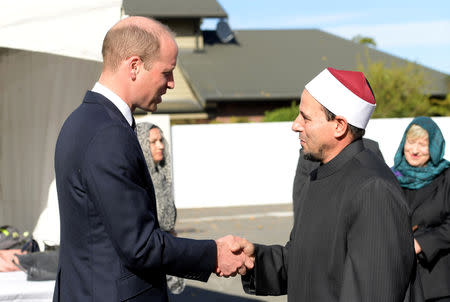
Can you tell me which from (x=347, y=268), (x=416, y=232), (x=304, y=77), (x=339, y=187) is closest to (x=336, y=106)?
(x=339, y=187)

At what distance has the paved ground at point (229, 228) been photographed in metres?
6.90

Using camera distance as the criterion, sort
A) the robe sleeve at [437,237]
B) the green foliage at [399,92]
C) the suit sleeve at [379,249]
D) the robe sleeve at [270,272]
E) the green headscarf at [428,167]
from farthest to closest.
Result: 1. the green foliage at [399,92]
2. the green headscarf at [428,167]
3. the robe sleeve at [437,237]
4. the robe sleeve at [270,272]
5. the suit sleeve at [379,249]

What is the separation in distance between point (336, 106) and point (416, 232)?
2043 mm

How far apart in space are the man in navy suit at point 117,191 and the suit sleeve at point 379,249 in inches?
27.2

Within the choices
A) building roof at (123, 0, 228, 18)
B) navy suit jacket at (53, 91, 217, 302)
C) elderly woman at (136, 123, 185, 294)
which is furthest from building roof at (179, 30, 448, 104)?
navy suit jacket at (53, 91, 217, 302)

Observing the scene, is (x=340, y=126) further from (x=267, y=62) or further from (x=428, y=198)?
(x=267, y=62)

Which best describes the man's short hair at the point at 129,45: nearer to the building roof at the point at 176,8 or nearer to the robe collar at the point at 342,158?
the robe collar at the point at 342,158

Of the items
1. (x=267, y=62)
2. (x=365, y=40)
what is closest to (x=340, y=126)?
(x=267, y=62)

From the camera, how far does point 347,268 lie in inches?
86.3

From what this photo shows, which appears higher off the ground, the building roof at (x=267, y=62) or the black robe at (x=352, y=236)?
the building roof at (x=267, y=62)

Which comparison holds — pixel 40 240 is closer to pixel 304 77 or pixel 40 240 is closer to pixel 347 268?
pixel 347 268

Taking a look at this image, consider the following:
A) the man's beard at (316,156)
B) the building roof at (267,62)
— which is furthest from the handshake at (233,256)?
the building roof at (267,62)

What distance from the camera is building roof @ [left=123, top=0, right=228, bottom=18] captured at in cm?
2495

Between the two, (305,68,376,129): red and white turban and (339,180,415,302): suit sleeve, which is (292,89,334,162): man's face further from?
(339,180,415,302): suit sleeve
